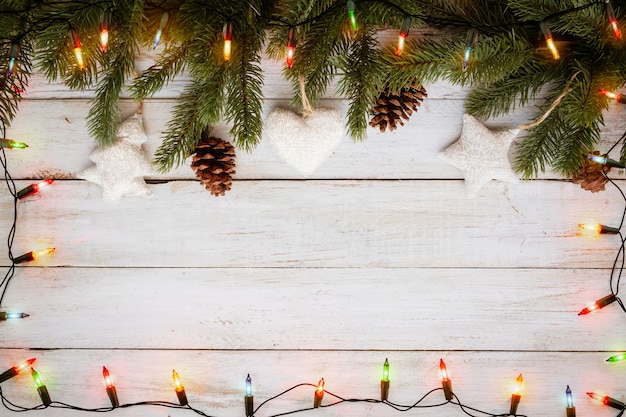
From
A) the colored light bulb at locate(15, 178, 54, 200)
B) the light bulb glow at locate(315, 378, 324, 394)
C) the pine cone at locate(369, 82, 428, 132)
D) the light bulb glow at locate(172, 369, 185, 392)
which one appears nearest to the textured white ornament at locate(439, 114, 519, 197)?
the pine cone at locate(369, 82, 428, 132)

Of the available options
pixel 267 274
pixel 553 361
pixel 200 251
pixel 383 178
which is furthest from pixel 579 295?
pixel 200 251

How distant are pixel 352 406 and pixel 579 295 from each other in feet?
2.05

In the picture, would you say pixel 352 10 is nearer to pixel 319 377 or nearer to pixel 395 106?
pixel 395 106

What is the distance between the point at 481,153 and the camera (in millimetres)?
1145

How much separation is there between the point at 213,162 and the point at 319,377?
1.93 feet

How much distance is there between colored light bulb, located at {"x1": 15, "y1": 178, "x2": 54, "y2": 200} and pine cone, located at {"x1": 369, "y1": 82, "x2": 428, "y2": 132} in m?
0.79

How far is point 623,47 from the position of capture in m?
0.99

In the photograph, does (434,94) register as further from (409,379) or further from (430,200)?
(409,379)

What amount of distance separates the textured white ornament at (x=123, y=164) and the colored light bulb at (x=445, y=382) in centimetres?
84

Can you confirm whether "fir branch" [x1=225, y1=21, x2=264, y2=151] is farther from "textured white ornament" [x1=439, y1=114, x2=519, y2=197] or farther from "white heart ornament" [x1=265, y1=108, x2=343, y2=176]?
"textured white ornament" [x1=439, y1=114, x2=519, y2=197]

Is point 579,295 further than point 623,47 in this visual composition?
Yes

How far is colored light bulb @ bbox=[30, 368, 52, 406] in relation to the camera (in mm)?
1196

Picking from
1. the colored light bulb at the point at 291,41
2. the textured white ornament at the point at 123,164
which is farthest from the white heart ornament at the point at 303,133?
the textured white ornament at the point at 123,164

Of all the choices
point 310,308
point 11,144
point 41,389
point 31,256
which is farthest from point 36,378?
point 310,308
